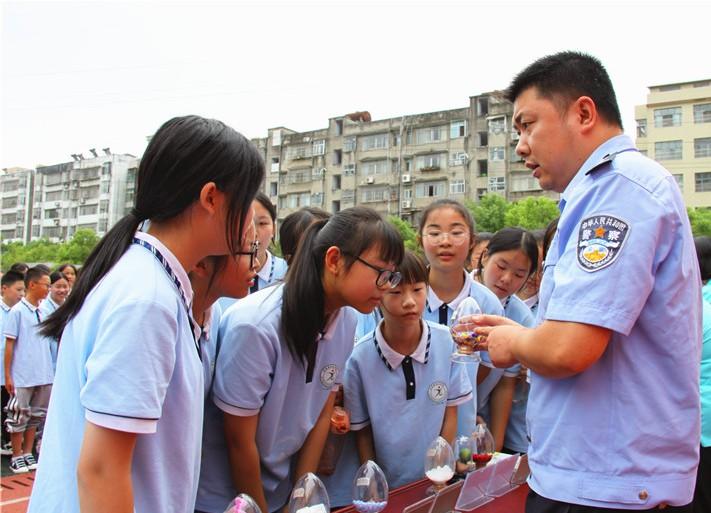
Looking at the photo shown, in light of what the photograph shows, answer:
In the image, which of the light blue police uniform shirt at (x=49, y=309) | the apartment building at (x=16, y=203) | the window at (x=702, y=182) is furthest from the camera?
the apartment building at (x=16, y=203)

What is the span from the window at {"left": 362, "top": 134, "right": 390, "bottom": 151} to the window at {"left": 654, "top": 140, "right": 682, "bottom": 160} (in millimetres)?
15344

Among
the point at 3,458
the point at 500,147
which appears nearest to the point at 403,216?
the point at 500,147

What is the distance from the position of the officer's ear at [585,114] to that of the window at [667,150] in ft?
114

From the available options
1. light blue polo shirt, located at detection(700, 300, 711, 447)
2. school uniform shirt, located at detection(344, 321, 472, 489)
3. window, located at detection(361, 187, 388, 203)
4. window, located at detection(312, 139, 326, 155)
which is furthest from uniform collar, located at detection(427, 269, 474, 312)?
window, located at detection(312, 139, 326, 155)

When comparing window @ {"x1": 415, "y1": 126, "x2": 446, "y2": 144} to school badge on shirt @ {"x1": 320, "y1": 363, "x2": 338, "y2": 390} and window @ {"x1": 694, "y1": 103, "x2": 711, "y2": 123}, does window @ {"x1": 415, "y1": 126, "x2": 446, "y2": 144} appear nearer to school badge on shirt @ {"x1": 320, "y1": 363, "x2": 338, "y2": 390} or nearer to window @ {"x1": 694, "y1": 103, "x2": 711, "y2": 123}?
window @ {"x1": 694, "y1": 103, "x2": 711, "y2": 123}

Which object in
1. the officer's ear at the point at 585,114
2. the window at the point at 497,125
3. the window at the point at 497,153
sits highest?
the window at the point at 497,125

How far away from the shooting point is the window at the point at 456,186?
34.3 metres

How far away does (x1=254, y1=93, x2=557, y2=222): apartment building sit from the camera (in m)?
32.8

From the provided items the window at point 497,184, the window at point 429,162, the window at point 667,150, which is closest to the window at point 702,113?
the window at point 667,150

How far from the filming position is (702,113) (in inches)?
1238

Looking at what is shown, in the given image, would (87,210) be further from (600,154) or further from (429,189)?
(600,154)

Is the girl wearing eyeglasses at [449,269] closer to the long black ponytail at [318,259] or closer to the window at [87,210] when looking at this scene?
the long black ponytail at [318,259]

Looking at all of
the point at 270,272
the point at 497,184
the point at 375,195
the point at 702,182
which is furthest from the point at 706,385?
the point at 375,195

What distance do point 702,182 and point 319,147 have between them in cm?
2241
